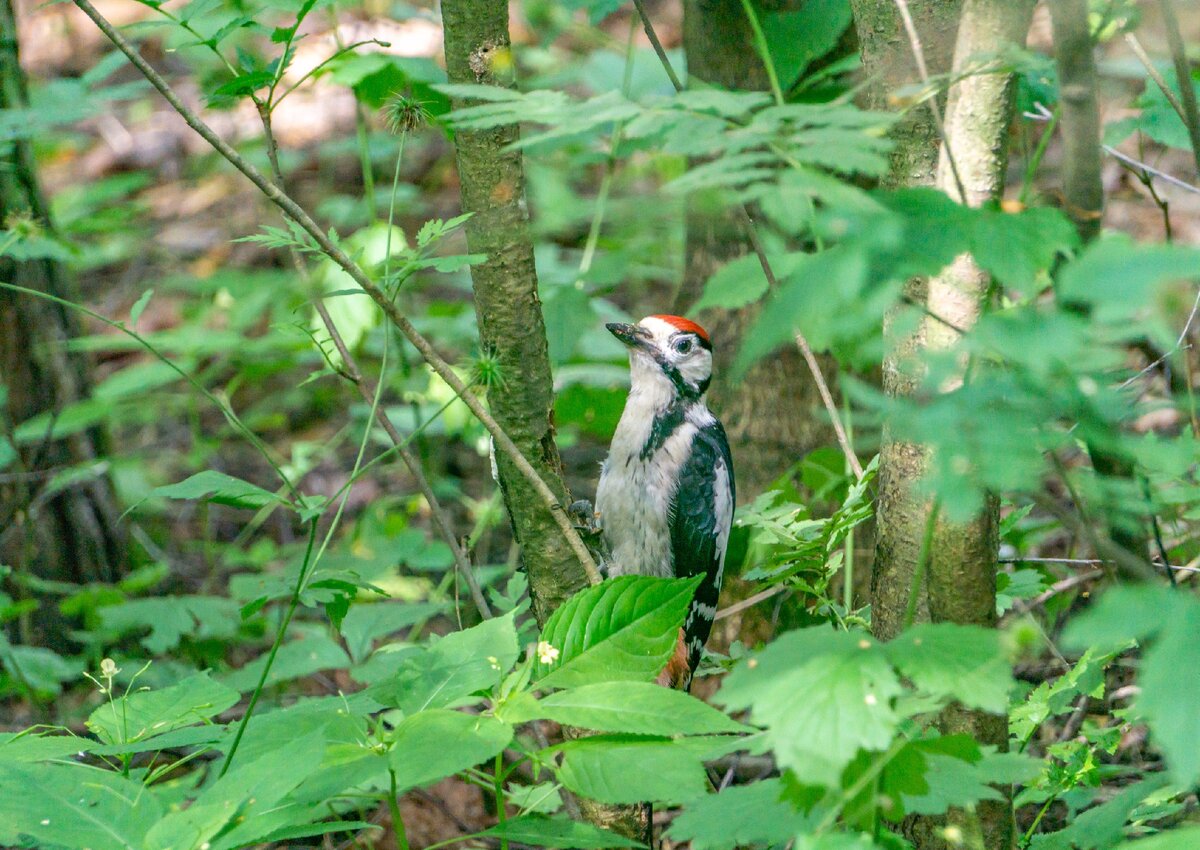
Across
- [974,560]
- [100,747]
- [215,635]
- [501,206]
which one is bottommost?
[215,635]

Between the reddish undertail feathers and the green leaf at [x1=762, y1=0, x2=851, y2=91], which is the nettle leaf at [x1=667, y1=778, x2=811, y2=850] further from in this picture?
the green leaf at [x1=762, y1=0, x2=851, y2=91]

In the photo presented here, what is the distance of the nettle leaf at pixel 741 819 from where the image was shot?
144cm

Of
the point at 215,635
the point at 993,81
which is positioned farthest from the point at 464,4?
the point at 215,635

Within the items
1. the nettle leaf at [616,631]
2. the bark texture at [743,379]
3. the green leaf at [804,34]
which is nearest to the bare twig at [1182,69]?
the nettle leaf at [616,631]

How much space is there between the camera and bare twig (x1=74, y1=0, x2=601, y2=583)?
2002mm

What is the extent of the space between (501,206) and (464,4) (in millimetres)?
424

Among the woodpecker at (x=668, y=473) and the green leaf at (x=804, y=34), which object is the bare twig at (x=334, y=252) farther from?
the green leaf at (x=804, y=34)

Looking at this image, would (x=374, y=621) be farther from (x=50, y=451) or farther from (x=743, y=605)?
(x=50, y=451)

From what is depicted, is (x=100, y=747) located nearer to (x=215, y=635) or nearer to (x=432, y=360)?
(x=432, y=360)

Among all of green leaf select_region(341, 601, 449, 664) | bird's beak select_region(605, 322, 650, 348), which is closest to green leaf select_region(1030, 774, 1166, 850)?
green leaf select_region(341, 601, 449, 664)

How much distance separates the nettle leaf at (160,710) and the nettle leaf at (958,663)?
130 cm

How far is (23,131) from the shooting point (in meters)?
3.18

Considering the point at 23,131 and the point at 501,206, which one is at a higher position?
the point at 23,131

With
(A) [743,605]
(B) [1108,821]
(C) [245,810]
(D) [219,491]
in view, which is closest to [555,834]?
(C) [245,810]
